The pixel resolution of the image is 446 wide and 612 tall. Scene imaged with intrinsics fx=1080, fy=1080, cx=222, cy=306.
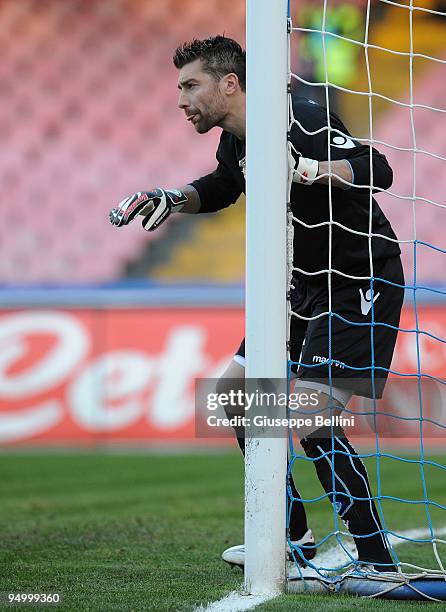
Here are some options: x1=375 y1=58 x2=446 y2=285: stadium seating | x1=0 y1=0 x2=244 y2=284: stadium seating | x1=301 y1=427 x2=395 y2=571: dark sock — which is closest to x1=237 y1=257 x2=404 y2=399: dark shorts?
x1=301 y1=427 x2=395 y2=571: dark sock

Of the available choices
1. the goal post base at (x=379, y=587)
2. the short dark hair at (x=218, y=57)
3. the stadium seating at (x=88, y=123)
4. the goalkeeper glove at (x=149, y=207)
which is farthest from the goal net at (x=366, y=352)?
the stadium seating at (x=88, y=123)

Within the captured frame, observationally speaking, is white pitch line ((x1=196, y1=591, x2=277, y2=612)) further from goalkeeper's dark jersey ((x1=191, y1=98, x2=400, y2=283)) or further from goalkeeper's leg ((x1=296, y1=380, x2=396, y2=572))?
goalkeeper's dark jersey ((x1=191, y1=98, x2=400, y2=283))

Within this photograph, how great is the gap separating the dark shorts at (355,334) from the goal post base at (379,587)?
58 centimetres

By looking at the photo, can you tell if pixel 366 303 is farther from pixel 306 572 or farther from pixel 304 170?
pixel 306 572

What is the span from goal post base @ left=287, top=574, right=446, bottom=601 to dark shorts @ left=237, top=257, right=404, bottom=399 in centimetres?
58

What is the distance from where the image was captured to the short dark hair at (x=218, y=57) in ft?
11.3

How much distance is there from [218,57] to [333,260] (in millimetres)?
749

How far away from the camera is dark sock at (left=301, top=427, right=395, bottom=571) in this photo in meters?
3.31

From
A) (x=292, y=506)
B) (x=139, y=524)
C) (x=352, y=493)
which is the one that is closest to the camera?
(x=352, y=493)

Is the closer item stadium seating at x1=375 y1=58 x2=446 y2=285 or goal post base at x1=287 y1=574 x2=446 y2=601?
goal post base at x1=287 y1=574 x2=446 y2=601

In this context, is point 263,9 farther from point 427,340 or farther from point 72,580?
point 427,340

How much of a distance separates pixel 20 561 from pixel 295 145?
67.1 inches

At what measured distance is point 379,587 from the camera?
10.4ft

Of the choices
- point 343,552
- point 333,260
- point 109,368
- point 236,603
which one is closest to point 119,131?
point 109,368
